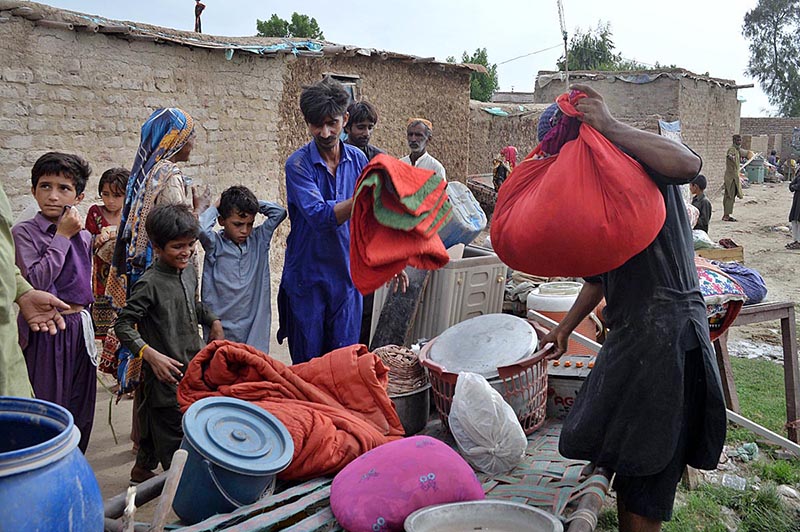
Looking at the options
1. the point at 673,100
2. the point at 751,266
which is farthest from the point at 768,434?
the point at 673,100

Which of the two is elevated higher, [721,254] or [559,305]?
[721,254]

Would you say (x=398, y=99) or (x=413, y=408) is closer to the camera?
(x=413, y=408)

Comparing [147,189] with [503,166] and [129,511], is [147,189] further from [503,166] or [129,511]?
[503,166]

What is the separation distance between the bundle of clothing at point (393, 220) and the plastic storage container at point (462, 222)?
1364 mm

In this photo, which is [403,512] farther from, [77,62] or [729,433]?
[77,62]

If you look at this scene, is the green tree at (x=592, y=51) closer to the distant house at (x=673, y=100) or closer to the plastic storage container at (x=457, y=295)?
the distant house at (x=673, y=100)

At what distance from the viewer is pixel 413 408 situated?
3.79 m

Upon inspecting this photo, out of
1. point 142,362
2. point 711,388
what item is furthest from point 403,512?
point 142,362

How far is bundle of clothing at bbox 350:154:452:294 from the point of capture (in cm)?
326

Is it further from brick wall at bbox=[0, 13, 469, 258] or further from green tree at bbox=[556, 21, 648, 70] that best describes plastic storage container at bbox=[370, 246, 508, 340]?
green tree at bbox=[556, 21, 648, 70]

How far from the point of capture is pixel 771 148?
3478 cm

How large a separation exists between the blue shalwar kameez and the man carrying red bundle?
1596mm

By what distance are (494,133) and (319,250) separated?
12918 millimetres

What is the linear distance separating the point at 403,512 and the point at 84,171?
2243 mm
